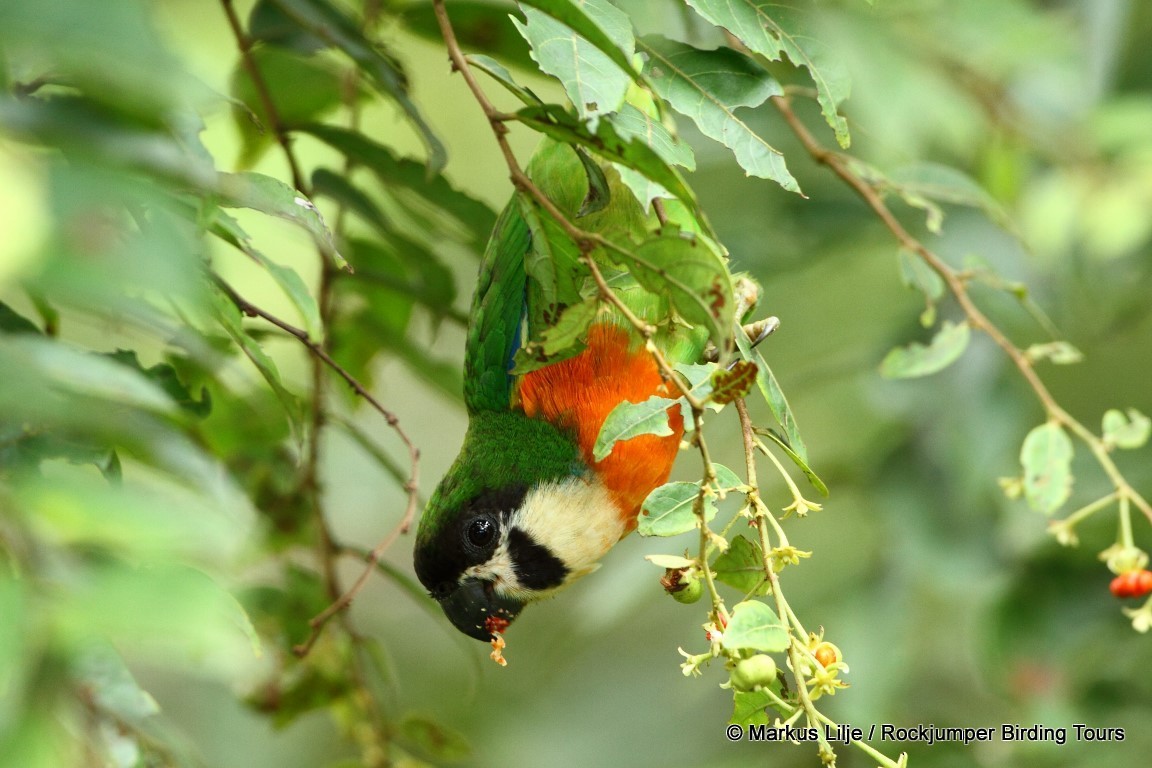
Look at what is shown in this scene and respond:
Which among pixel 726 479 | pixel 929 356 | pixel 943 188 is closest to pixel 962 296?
pixel 929 356

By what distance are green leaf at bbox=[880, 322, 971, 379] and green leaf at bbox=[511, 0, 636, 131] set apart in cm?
84

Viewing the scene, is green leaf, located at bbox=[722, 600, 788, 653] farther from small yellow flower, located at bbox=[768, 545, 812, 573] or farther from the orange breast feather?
the orange breast feather

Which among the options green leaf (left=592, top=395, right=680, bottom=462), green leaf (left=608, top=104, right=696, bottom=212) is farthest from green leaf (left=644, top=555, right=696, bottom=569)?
green leaf (left=608, top=104, right=696, bottom=212)

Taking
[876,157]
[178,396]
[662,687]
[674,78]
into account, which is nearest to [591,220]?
[674,78]

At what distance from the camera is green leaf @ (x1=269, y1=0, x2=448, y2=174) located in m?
1.71

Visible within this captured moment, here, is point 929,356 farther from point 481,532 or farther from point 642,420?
point 481,532

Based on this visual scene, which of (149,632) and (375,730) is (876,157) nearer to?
(375,730)

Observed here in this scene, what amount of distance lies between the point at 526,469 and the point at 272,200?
3.24 ft

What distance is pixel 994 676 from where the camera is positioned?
254 cm

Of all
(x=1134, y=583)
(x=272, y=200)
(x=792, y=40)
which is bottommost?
(x=1134, y=583)

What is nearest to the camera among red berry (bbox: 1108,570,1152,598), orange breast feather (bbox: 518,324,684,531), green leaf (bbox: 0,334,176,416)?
green leaf (bbox: 0,334,176,416)

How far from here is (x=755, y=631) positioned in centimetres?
113

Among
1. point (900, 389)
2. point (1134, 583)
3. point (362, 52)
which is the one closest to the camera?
point (1134, 583)

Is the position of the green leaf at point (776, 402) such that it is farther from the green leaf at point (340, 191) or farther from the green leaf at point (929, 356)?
the green leaf at point (340, 191)
